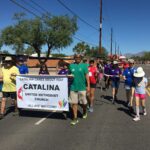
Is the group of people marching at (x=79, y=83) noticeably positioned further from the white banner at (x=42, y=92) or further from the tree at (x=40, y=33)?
the tree at (x=40, y=33)

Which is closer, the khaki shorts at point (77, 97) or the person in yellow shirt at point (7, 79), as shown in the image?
the khaki shorts at point (77, 97)

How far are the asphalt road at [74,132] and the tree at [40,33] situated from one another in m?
47.5

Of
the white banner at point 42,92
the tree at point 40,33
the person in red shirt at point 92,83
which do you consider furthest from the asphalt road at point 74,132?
the tree at point 40,33

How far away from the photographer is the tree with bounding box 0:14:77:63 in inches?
2282

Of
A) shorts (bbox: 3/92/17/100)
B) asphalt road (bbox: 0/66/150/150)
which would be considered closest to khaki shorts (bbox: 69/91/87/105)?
asphalt road (bbox: 0/66/150/150)

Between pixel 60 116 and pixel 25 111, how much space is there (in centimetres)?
149

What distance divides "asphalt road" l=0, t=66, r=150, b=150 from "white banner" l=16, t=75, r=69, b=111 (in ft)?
1.22

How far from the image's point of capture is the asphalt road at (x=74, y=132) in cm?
698

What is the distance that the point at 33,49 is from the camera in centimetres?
6131

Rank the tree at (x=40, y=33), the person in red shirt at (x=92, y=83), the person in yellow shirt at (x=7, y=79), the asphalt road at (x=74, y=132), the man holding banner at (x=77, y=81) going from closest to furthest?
the asphalt road at (x=74, y=132)
the man holding banner at (x=77, y=81)
the person in yellow shirt at (x=7, y=79)
the person in red shirt at (x=92, y=83)
the tree at (x=40, y=33)

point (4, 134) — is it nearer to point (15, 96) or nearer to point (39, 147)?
point (39, 147)

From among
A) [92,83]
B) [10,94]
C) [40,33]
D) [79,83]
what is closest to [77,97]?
[79,83]

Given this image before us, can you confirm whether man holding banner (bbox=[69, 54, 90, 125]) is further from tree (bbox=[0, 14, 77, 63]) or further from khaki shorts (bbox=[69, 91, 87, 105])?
tree (bbox=[0, 14, 77, 63])

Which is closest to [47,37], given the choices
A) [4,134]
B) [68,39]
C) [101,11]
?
[68,39]
